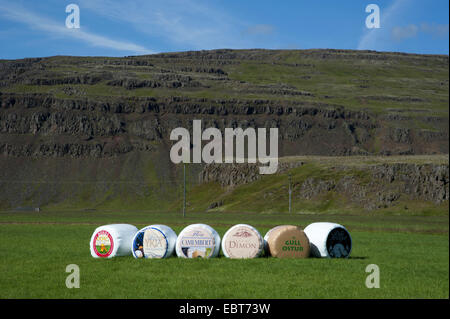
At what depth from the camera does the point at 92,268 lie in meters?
21.5

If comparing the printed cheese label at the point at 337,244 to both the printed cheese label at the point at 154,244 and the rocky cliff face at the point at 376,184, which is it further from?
the rocky cliff face at the point at 376,184

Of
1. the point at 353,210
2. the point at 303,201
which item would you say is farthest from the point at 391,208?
the point at 303,201

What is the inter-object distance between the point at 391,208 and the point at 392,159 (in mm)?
34714

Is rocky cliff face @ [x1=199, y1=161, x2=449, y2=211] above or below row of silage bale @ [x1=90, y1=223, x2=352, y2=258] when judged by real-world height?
above

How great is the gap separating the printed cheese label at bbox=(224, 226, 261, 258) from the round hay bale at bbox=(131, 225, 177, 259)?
2.39 meters

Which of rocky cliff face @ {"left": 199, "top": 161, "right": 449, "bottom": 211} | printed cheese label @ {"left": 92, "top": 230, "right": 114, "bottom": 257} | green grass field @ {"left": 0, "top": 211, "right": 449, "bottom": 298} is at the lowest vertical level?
green grass field @ {"left": 0, "top": 211, "right": 449, "bottom": 298}

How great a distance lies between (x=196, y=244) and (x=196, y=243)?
0.04 m

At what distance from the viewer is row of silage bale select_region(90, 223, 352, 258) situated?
24.0 metres

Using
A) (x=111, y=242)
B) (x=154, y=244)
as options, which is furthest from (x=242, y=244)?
(x=111, y=242)

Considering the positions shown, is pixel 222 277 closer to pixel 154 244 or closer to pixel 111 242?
pixel 154 244

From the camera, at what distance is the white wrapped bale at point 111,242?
24766mm

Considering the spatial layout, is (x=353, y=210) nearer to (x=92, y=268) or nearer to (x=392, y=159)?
(x=392, y=159)

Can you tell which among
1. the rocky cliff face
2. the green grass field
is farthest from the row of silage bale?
the rocky cliff face

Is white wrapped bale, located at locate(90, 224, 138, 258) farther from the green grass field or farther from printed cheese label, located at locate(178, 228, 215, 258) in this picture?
printed cheese label, located at locate(178, 228, 215, 258)
